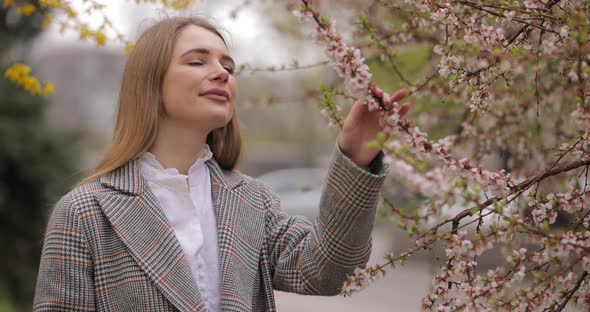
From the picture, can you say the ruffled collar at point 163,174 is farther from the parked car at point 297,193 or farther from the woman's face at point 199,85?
the parked car at point 297,193

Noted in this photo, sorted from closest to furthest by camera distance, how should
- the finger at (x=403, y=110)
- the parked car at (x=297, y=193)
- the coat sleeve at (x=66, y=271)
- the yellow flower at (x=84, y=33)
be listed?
the finger at (x=403, y=110) < the coat sleeve at (x=66, y=271) < the yellow flower at (x=84, y=33) < the parked car at (x=297, y=193)

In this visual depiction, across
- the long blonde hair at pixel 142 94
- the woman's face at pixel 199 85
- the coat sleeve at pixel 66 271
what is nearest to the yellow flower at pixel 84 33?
the long blonde hair at pixel 142 94

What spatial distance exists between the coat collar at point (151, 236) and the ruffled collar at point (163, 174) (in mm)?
30

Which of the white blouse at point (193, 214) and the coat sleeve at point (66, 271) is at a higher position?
the white blouse at point (193, 214)

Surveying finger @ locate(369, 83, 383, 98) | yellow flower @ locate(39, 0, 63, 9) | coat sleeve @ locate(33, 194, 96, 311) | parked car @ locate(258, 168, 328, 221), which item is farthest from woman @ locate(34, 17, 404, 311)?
parked car @ locate(258, 168, 328, 221)

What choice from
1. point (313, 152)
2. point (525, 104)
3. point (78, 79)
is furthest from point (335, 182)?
point (78, 79)

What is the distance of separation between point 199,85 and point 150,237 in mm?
432

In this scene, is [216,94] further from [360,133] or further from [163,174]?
[360,133]

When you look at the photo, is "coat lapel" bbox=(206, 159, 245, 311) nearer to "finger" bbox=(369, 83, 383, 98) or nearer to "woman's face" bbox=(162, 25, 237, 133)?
"woman's face" bbox=(162, 25, 237, 133)

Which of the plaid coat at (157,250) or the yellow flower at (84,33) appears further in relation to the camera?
the yellow flower at (84,33)

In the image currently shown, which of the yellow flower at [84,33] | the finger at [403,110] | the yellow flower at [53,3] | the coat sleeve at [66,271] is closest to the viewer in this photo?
the finger at [403,110]

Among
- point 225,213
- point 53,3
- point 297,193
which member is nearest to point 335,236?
point 225,213

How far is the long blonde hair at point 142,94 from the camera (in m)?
1.70

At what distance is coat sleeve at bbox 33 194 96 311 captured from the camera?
1490mm
